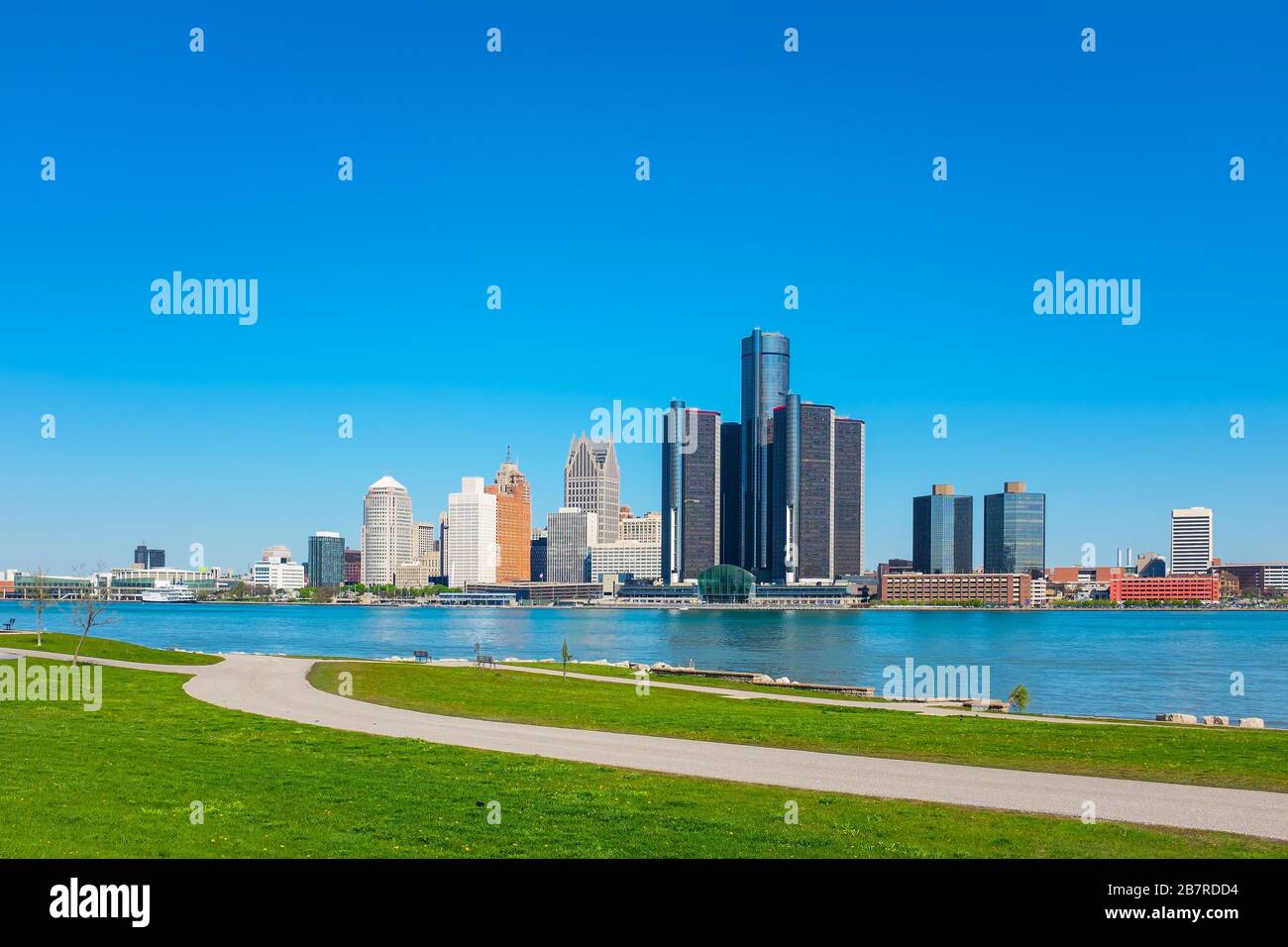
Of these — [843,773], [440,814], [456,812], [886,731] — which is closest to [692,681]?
[886,731]

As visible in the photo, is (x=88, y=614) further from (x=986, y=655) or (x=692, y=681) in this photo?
(x=986, y=655)

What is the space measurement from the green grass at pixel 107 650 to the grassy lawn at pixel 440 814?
98.9 ft

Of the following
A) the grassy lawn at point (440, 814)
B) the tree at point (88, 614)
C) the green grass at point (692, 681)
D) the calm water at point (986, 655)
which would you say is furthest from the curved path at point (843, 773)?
the calm water at point (986, 655)

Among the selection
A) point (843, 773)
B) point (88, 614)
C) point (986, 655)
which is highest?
point (88, 614)

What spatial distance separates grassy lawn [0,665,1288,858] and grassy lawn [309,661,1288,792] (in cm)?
650

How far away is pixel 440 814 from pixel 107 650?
44309 millimetres

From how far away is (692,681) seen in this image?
51219mm

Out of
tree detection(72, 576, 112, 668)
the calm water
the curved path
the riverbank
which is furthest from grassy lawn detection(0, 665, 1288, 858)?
the calm water

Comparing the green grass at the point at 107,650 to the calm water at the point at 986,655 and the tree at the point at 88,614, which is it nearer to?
the tree at the point at 88,614

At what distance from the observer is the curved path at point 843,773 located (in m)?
17.3

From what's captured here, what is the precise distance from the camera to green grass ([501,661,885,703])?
149 feet

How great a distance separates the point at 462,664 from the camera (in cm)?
5691
